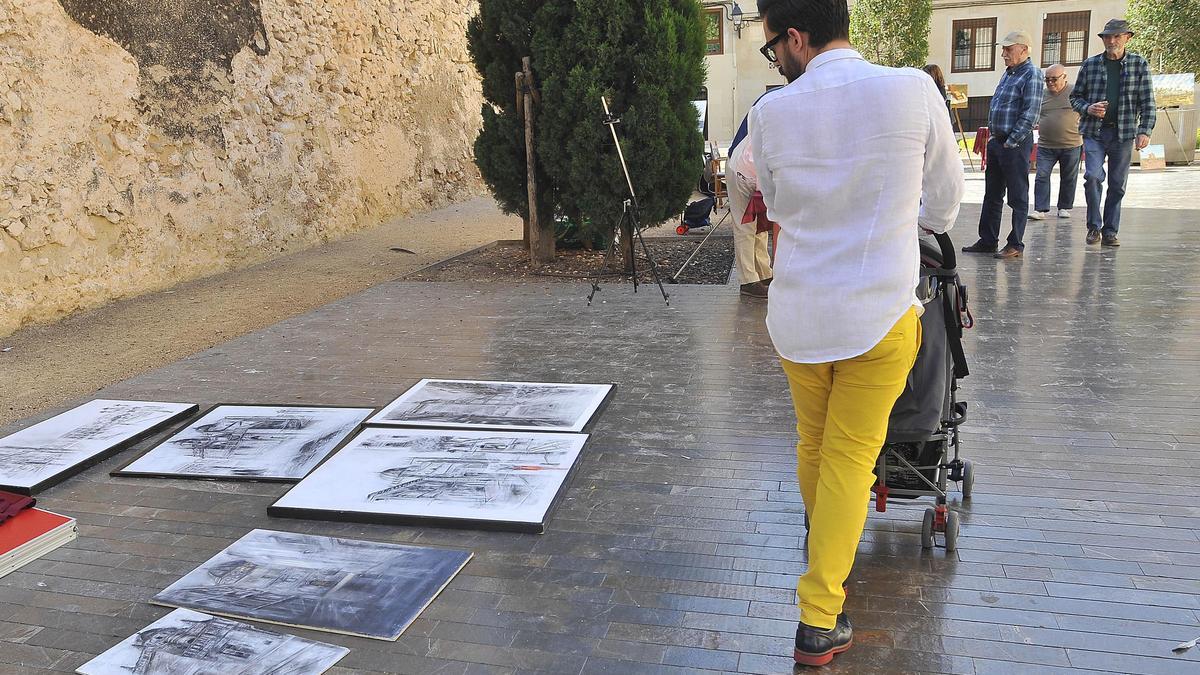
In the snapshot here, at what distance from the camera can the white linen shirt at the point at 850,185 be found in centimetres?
214

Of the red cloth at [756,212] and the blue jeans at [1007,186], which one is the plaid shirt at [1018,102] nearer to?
the blue jeans at [1007,186]

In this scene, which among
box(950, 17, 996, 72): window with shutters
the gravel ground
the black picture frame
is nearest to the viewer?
the black picture frame

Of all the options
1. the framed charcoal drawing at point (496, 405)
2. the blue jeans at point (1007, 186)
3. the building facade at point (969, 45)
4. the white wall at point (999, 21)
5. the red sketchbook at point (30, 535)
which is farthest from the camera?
the building facade at point (969, 45)

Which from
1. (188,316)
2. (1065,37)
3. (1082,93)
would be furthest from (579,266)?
(1065,37)

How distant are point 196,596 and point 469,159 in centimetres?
1245

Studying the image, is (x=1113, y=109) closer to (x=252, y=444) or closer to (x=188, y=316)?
(x=252, y=444)

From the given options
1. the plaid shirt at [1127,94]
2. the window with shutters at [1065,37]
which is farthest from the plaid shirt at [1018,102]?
the window with shutters at [1065,37]

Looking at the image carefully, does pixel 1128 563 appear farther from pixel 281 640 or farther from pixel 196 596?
pixel 196 596

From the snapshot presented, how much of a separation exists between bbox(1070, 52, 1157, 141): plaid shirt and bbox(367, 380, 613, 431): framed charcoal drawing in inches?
239

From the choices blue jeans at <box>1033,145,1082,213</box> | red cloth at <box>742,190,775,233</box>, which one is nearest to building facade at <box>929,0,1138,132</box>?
blue jeans at <box>1033,145,1082,213</box>

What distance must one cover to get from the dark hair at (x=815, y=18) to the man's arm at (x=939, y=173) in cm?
27

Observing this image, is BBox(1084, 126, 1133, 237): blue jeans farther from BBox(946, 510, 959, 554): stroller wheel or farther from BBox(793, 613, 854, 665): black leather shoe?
BBox(793, 613, 854, 665): black leather shoe

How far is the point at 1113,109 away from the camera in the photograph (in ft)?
26.3

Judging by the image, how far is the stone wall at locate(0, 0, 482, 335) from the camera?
668 centimetres
